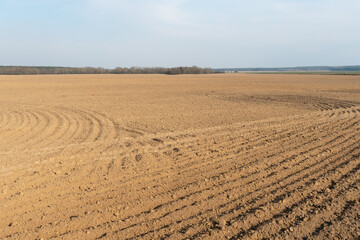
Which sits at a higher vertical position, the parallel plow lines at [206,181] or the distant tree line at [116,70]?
the distant tree line at [116,70]

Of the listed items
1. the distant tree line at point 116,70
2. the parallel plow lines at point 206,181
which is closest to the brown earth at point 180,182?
the parallel plow lines at point 206,181

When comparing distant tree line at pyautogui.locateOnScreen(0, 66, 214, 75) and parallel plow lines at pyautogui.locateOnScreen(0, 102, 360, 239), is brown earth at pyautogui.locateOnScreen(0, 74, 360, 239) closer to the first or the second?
parallel plow lines at pyautogui.locateOnScreen(0, 102, 360, 239)

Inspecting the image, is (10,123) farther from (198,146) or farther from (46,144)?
(198,146)

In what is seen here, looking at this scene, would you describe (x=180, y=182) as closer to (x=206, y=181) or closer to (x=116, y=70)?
(x=206, y=181)

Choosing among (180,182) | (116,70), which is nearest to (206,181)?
(180,182)

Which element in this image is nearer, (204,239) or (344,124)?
(204,239)

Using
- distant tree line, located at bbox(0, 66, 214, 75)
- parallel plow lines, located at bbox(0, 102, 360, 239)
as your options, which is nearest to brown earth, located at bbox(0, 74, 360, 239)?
parallel plow lines, located at bbox(0, 102, 360, 239)

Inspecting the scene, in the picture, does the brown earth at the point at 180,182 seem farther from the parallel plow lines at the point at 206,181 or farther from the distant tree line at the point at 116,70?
the distant tree line at the point at 116,70

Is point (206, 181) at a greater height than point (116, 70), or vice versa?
point (116, 70)

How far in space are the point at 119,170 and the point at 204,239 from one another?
2721 mm

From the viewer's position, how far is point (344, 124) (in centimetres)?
1009

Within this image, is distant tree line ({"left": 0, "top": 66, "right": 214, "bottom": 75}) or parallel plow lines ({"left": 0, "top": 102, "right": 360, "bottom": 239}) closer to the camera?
parallel plow lines ({"left": 0, "top": 102, "right": 360, "bottom": 239})

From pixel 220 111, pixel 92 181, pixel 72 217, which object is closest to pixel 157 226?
pixel 72 217

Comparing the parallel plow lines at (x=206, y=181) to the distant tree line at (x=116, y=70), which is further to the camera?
the distant tree line at (x=116, y=70)
